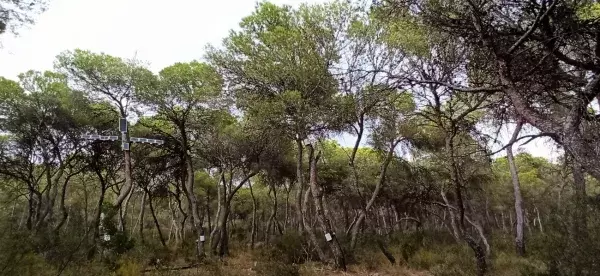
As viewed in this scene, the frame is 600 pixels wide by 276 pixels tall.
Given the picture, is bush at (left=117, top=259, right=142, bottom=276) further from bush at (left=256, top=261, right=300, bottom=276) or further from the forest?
bush at (left=256, top=261, right=300, bottom=276)

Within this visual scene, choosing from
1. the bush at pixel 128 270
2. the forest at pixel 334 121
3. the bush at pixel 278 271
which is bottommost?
the bush at pixel 278 271

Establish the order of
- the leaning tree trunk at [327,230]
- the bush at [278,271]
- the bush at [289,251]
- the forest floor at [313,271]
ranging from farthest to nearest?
the bush at [289,251] < the leaning tree trunk at [327,230] < the forest floor at [313,271] < the bush at [278,271]

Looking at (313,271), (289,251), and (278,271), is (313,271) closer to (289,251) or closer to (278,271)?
(278,271)

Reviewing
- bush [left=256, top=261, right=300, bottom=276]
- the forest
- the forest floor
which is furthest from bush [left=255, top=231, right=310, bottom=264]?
bush [left=256, top=261, right=300, bottom=276]

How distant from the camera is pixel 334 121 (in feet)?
39.0

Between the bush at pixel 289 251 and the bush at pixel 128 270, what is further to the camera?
the bush at pixel 289 251

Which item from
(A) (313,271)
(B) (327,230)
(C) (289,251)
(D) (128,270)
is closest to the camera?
(D) (128,270)

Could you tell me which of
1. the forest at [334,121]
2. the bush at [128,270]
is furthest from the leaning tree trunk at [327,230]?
the bush at [128,270]

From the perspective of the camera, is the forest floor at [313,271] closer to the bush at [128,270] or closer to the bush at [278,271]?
the bush at [278,271]

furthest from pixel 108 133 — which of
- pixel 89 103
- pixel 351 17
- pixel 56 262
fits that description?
pixel 351 17

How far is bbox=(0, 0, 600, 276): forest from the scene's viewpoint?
4332 millimetres

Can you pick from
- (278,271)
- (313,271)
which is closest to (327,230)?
(313,271)

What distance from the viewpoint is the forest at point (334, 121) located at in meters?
4.33

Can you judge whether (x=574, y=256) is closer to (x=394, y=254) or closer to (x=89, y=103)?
(x=394, y=254)
